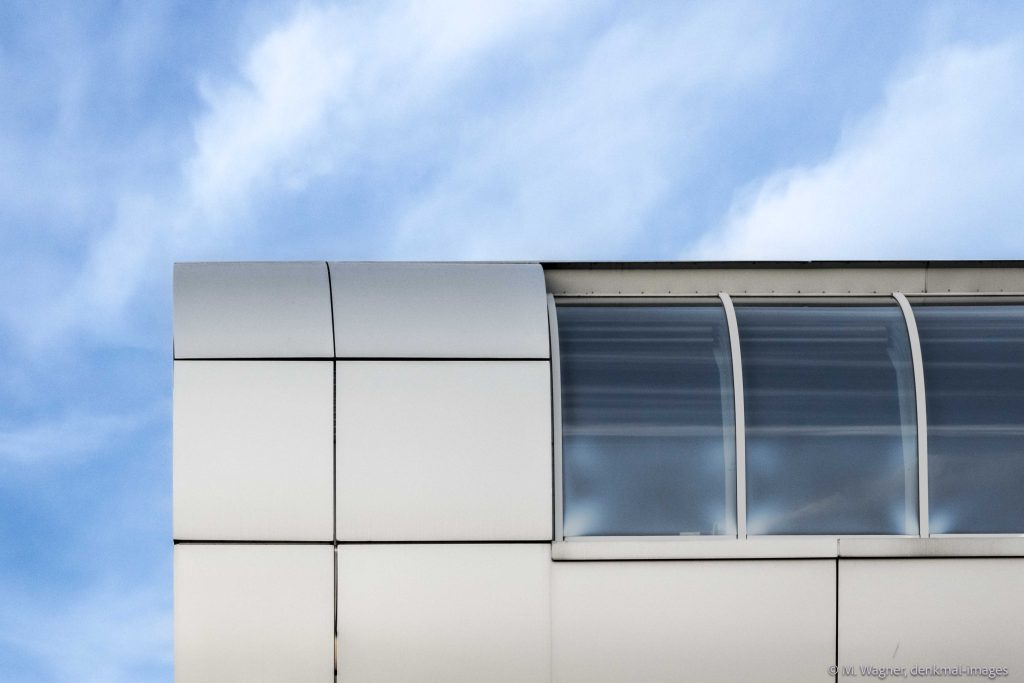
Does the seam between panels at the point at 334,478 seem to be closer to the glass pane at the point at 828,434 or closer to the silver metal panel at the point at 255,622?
the silver metal panel at the point at 255,622

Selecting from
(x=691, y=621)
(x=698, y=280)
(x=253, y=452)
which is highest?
(x=698, y=280)

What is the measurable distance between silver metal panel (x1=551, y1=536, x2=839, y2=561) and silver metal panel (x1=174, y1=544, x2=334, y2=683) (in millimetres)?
2530

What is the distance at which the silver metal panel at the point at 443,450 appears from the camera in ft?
36.6

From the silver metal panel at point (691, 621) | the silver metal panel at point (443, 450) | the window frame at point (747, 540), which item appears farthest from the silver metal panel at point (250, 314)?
the silver metal panel at point (691, 621)

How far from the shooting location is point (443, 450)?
11250mm

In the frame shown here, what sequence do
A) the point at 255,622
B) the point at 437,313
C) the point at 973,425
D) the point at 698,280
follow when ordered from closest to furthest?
the point at 255,622, the point at 437,313, the point at 973,425, the point at 698,280

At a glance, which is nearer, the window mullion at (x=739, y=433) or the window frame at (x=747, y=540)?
the window frame at (x=747, y=540)

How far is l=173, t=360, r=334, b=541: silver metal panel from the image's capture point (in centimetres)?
1112

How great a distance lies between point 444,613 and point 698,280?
4752 millimetres

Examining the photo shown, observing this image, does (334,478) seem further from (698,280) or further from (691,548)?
(698,280)

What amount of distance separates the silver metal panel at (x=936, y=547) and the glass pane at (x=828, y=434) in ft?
0.87

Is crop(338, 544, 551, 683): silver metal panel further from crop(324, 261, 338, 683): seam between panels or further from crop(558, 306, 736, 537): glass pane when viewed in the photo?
crop(558, 306, 736, 537): glass pane

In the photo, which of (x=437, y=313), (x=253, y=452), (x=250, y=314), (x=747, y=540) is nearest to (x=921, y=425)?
(x=747, y=540)

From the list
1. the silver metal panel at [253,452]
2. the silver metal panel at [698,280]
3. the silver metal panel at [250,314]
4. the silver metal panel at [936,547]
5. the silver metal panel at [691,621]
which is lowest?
the silver metal panel at [691,621]
